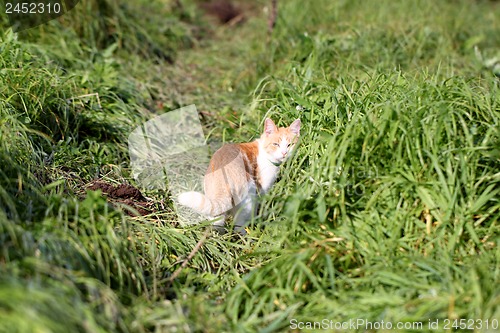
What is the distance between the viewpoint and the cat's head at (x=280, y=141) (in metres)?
3.12

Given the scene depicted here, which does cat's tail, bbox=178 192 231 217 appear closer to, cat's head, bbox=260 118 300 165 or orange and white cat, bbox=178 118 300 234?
orange and white cat, bbox=178 118 300 234

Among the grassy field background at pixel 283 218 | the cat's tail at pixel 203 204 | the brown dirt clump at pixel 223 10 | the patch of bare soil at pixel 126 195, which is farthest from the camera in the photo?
the brown dirt clump at pixel 223 10

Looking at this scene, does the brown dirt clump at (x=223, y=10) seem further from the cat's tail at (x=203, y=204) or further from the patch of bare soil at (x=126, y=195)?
the cat's tail at (x=203, y=204)

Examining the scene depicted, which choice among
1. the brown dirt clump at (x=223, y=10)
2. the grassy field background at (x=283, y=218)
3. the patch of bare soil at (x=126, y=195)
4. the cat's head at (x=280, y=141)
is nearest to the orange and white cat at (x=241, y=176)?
the cat's head at (x=280, y=141)

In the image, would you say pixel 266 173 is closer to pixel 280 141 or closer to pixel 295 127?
pixel 280 141

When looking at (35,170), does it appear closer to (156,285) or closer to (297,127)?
(156,285)

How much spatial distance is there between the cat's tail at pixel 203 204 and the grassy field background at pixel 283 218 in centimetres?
10

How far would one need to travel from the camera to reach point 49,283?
2.01 metres

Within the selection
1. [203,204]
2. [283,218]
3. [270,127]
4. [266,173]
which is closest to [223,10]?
[270,127]

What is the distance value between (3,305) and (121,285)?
55cm

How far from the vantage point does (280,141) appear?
3.13m

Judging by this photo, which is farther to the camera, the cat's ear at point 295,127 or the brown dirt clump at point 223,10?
the brown dirt clump at point 223,10

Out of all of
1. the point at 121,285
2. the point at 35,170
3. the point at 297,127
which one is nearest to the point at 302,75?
the point at 297,127

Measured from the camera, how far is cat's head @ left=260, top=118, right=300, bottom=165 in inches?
123
